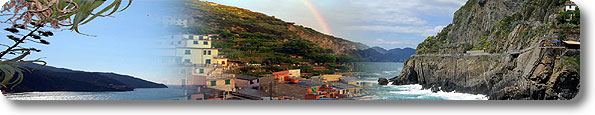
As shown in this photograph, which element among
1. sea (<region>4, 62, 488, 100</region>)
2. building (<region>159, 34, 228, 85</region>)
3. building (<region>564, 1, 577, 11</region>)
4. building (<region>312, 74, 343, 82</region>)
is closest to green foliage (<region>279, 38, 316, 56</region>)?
building (<region>312, 74, 343, 82</region>)

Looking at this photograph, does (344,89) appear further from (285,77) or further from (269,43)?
(269,43)

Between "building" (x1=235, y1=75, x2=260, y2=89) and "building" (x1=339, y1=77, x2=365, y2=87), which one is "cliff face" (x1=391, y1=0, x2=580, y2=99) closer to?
"building" (x1=339, y1=77, x2=365, y2=87)

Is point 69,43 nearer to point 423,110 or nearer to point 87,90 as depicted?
point 87,90

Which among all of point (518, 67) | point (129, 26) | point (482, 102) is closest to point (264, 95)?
point (129, 26)

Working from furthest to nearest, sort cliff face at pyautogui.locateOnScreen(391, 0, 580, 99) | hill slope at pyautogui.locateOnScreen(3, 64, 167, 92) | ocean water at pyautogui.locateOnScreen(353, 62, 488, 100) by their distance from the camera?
ocean water at pyautogui.locateOnScreen(353, 62, 488, 100) < hill slope at pyautogui.locateOnScreen(3, 64, 167, 92) < cliff face at pyautogui.locateOnScreen(391, 0, 580, 99)

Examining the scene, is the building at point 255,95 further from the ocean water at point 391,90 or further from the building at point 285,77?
the ocean water at point 391,90

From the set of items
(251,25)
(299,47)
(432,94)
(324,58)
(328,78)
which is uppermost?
(251,25)

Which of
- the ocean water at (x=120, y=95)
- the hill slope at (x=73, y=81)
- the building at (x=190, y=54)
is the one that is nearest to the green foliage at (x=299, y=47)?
the building at (x=190, y=54)

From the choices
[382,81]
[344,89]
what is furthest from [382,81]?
[344,89]
